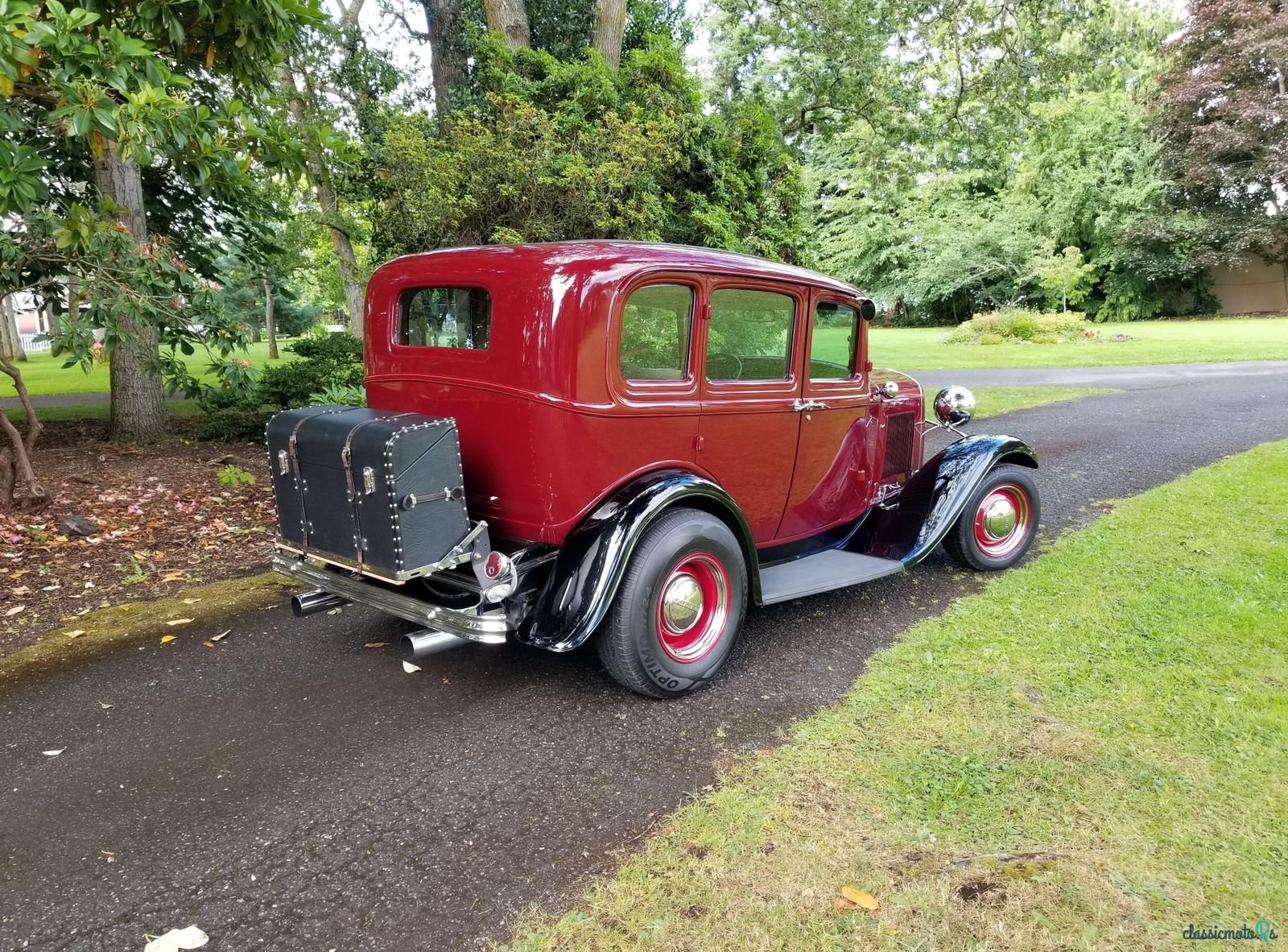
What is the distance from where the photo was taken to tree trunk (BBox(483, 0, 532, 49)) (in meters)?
9.72

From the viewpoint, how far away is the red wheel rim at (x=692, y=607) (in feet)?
11.3

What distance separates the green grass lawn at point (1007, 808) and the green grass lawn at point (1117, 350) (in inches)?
564

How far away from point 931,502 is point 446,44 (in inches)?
339

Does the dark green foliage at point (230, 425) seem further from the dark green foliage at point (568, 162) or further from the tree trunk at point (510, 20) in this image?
the tree trunk at point (510, 20)

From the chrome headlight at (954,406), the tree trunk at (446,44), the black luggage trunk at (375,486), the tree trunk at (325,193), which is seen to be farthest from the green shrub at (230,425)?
the chrome headlight at (954,406)

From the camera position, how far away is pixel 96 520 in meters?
5.74

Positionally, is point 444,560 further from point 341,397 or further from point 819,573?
point 341,397

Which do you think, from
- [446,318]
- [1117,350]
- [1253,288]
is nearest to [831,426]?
[446,318]

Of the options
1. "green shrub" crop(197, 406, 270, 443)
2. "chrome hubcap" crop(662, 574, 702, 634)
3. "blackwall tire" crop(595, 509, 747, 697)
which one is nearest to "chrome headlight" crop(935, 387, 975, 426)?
"blackwall tire" crop(595, 509, 747, 697)

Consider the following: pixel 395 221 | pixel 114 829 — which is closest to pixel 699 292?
pixel 114 829

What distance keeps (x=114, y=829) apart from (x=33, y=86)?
13.7 feet

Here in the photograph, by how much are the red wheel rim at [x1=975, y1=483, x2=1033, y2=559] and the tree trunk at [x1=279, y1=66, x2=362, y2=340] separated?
4.84 meters

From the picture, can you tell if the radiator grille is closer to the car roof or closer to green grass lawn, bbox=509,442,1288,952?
green grass lawn, bbox=509,442,1288,952

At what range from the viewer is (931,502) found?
4523 mm
